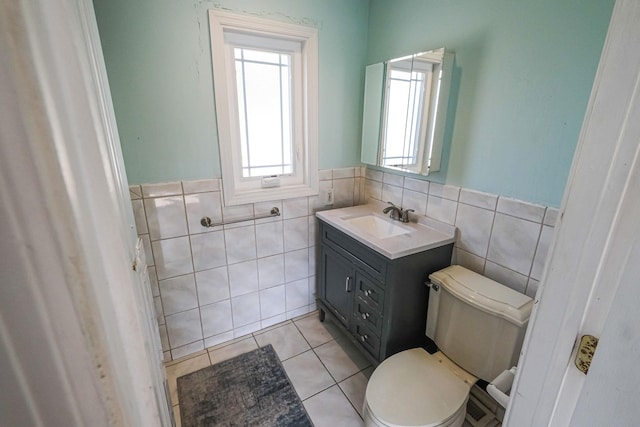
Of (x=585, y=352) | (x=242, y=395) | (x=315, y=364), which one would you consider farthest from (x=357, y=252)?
(x=585, y=352)

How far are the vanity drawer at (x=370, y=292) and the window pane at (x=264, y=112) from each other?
2.97 ft

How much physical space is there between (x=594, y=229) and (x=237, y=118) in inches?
65.1

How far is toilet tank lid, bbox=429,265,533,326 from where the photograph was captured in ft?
3.64

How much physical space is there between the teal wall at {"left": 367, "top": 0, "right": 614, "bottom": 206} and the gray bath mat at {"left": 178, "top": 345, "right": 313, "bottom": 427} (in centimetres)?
147

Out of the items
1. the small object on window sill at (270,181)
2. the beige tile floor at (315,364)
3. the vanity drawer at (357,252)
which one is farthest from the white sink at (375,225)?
the beige tile floor at (315,364)

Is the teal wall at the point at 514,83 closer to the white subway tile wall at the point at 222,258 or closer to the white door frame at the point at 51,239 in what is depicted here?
the white subway tile wall at the point at 222,258

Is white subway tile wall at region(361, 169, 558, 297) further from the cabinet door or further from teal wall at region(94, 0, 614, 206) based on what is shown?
the cabinet door

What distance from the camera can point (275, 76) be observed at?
1779 mm

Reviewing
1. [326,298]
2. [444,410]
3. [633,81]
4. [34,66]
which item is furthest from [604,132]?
[326,298]

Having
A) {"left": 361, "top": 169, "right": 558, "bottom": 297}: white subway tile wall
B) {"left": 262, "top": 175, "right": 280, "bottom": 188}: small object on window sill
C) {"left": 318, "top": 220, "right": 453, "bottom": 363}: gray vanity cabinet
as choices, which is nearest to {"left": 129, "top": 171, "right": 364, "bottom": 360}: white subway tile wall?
{"left": 262, "top": 175, "right": 280, "bottom": 188}: small object on window sill

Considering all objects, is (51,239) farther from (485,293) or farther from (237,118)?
(237,118)

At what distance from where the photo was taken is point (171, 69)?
1.41 metres

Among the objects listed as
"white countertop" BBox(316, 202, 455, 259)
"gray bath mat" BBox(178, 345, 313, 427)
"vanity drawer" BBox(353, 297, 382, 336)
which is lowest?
"gray bath mat" BBox(178, 345, 313, 427)

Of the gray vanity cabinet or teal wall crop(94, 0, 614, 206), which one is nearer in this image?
teal wall crop(94, 0, 614, 206)
